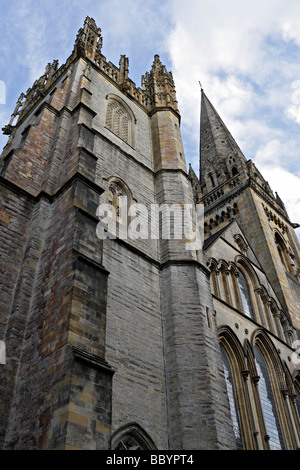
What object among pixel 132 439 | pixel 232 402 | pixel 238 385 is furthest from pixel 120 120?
pixel 132 439

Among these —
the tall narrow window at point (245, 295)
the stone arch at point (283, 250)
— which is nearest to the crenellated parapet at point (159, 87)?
the tall narrow window at point (245, 295)

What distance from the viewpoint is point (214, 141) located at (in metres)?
35.9

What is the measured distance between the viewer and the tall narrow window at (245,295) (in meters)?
15.5

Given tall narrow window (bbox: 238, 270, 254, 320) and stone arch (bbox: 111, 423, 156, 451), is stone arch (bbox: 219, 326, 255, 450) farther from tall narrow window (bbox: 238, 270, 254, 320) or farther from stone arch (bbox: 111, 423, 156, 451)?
stone arch (bbox: 111, 423, 156, 451)

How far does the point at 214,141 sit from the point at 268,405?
86.5 ft

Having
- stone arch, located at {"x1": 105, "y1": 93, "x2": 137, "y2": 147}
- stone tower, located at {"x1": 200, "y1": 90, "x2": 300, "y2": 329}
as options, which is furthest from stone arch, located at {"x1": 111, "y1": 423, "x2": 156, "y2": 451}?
stone tower, located at {"x1": 200, "y1": 90, "x2": 300, "y2": 329}

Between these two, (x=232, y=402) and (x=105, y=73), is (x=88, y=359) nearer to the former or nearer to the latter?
(x=232, y=402)

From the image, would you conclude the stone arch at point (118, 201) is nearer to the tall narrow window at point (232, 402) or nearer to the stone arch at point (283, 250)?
the tall narrow window at point (232, 402)

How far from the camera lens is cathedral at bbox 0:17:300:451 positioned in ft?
24.6

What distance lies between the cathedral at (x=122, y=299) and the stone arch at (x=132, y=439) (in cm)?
3

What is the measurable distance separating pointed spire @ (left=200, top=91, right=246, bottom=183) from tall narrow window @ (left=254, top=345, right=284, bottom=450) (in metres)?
19.8
